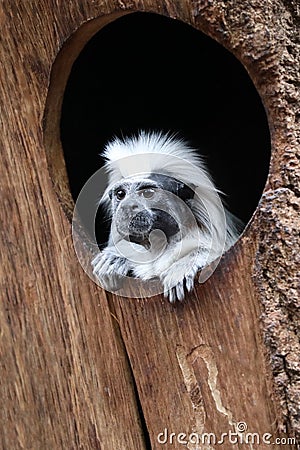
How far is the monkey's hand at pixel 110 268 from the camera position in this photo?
166 centimetres

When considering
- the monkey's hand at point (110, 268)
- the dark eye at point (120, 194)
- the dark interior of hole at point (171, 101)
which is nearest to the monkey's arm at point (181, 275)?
the monkey's hand at point (110, 268)

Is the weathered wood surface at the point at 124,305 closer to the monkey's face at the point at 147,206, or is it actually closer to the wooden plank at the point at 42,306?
the wooden plank at the point at 42,306

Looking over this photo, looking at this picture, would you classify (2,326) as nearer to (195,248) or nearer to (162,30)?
(195,248)

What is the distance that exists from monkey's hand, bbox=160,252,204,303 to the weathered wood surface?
0.03m

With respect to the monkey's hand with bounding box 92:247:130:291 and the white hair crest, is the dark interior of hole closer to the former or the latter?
the white hair crest

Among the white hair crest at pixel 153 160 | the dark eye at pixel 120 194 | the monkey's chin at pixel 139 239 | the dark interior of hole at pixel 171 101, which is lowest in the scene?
the monkey's chin at pixel 139 239

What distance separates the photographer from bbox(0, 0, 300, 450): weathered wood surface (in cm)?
144

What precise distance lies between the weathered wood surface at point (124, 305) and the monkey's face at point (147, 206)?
13 cm

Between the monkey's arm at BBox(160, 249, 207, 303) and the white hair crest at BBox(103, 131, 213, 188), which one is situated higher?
the white hair crest at BBox(103, 131, 213, 188)

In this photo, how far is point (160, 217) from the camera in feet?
5.75

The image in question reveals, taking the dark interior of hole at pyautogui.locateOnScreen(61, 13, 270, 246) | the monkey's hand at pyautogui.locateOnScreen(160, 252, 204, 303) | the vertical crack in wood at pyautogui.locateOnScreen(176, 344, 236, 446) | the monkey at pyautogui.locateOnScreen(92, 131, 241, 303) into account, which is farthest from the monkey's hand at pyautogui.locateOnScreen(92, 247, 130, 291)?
the dark interior of hole at pyautogui.locateOnScreen(61, 13, 270, 246)

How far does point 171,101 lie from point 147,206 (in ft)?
3.25

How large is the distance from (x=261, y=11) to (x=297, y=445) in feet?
2.78

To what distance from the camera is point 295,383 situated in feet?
4.64
